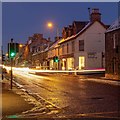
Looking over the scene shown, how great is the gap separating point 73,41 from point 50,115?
186 ft

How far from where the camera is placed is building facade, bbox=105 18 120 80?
45766 millimetres

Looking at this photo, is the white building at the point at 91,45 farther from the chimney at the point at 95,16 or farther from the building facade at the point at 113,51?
the building facade at the point at 113,51

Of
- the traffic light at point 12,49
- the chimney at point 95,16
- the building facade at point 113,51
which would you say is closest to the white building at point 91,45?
the chimney at point 95,16

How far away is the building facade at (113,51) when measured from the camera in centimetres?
4577

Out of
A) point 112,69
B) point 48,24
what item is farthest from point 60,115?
point 48,24

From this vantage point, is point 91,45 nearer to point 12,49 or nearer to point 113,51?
point 113,51

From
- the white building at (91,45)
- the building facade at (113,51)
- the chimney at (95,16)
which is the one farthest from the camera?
the white building at (91,45)

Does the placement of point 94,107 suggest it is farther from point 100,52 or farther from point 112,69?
point 100,52

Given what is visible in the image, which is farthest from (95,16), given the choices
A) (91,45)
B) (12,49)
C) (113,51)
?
(12,49)

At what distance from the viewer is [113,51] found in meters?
47.6

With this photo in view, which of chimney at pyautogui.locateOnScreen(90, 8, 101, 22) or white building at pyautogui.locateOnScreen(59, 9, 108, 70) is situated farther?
white building at pyautogui.locateOnScreen(59, 9, 108, 70)

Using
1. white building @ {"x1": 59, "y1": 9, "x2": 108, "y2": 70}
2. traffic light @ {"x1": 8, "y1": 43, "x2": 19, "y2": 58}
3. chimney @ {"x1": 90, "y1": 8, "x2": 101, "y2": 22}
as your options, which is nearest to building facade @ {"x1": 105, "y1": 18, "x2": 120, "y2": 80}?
white building @ {"x1": 59, "y1": 9, "x2": 108, "y2": 70}

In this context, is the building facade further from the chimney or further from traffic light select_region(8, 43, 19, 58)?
traffic light select_region(8, 43, 19, 58)

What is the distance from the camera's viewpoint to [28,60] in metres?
135
